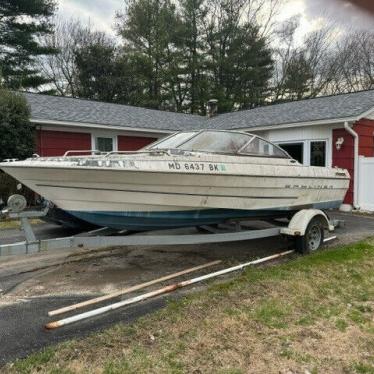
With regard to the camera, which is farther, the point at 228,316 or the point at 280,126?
the point at 280,126

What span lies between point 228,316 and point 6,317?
2.23 m

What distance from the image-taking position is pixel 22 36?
23047mm

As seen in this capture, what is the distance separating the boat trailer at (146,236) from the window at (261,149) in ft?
3.43

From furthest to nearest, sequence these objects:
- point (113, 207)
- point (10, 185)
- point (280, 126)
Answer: point (280, 126) < point (10, 185) < point (113, 207)

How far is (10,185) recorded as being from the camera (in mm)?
10180

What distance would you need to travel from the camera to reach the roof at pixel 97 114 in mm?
12406

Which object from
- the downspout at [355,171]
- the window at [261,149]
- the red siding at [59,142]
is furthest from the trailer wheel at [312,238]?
the red siding at [59,142]

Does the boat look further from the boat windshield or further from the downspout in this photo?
the downspout

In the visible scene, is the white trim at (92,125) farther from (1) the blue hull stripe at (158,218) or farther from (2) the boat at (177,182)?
(1) the blue hull stripe at (158,218)

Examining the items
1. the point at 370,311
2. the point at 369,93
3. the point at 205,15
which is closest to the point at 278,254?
the point at 370,311

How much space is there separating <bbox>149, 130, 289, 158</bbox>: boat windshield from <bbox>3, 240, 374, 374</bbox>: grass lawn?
193 centimetres

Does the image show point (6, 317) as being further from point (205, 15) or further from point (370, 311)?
point (205, 15)

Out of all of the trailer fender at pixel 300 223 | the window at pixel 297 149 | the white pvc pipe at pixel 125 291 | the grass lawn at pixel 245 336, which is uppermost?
the window at pixel 297 149

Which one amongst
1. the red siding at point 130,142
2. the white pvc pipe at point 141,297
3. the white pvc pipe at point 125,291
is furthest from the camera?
the red siding at point 130,142
